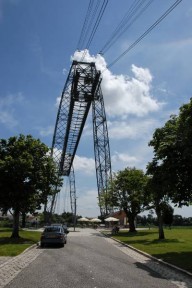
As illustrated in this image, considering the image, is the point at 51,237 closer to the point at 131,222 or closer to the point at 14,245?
→ the point at 14,245

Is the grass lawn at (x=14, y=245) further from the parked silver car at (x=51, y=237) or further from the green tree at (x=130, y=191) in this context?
the green tree at (x=130, y=191)

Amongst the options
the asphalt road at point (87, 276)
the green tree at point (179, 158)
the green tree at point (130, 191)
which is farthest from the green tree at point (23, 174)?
A: the green tree at point (130, 191)

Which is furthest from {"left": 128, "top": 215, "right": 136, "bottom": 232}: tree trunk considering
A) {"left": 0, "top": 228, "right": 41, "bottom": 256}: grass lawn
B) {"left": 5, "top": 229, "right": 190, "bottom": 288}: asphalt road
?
{"left": 5, "top": 229, "right": 190, "bottom": 288}: asphalt road

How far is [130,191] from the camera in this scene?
56062 mm

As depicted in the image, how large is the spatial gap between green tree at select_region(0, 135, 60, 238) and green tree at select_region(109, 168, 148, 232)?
22596mm

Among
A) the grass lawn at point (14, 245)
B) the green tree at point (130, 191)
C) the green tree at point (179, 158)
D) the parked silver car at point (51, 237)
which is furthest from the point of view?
the green tree at point (130, 191)

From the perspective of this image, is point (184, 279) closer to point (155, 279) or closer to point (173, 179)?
point (155, 279)

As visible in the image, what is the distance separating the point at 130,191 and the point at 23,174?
2650 centimetres

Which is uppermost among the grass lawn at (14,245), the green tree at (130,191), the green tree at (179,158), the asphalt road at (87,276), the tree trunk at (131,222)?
the green tree at (130,191)

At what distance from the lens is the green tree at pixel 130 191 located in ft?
181

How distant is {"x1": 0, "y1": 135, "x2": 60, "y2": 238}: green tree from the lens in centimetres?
3166

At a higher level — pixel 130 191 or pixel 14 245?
pixel 130 191

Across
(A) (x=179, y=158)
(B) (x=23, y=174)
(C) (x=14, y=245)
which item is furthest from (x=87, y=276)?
(B) (x=23, y=174)

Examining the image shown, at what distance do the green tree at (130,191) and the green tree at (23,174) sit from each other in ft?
74.1
